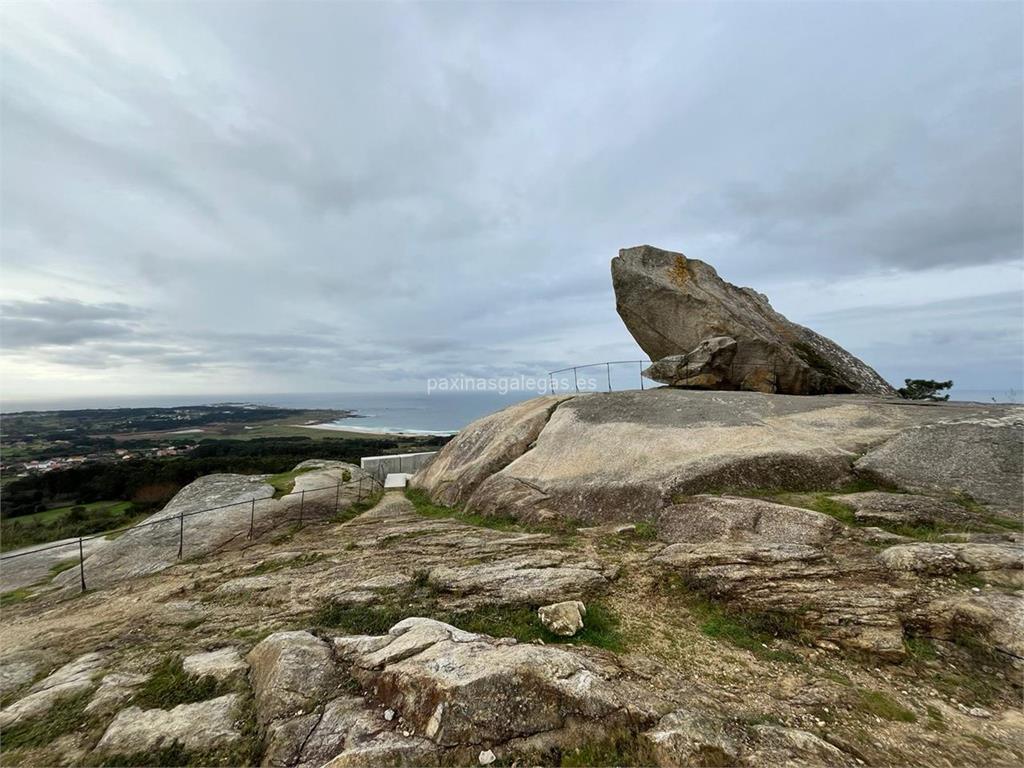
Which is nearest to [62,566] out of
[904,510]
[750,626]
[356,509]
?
[356,509]

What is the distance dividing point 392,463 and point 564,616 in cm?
2665

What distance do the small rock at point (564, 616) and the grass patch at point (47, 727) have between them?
6.25m

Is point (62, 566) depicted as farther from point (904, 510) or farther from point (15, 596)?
point (904, 510)

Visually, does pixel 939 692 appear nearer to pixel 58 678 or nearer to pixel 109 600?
pixel 58 678

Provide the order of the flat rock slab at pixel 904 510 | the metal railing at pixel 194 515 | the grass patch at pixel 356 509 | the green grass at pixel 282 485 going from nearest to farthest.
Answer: the flat rock slab at pixel 904 510 → the metal railing at pixel 194 515 → the grass patch at pixel 356 509 → the green grass at pixel 282 485

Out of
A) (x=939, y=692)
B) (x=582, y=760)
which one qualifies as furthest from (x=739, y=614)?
(x=582, y=760)

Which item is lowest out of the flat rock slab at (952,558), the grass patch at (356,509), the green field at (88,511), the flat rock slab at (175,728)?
the green field at (88,511)

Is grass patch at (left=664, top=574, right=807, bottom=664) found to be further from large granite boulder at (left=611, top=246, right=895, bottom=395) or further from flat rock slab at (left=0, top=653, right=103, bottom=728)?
large granite boulder at (left=611, top=246, right=895, bottom=395)

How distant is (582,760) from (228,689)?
4.83 m

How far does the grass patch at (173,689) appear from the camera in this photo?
5.41 m

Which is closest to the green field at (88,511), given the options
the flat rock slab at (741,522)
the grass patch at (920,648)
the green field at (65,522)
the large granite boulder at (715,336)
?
the green field at (65,522)

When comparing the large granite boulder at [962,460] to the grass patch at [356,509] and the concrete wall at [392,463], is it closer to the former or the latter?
the grass patch at [356,509]

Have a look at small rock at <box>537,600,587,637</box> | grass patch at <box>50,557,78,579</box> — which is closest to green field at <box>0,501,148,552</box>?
grass patch at <box>50,557,78,579</box>

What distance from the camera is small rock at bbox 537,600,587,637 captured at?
6906mm
